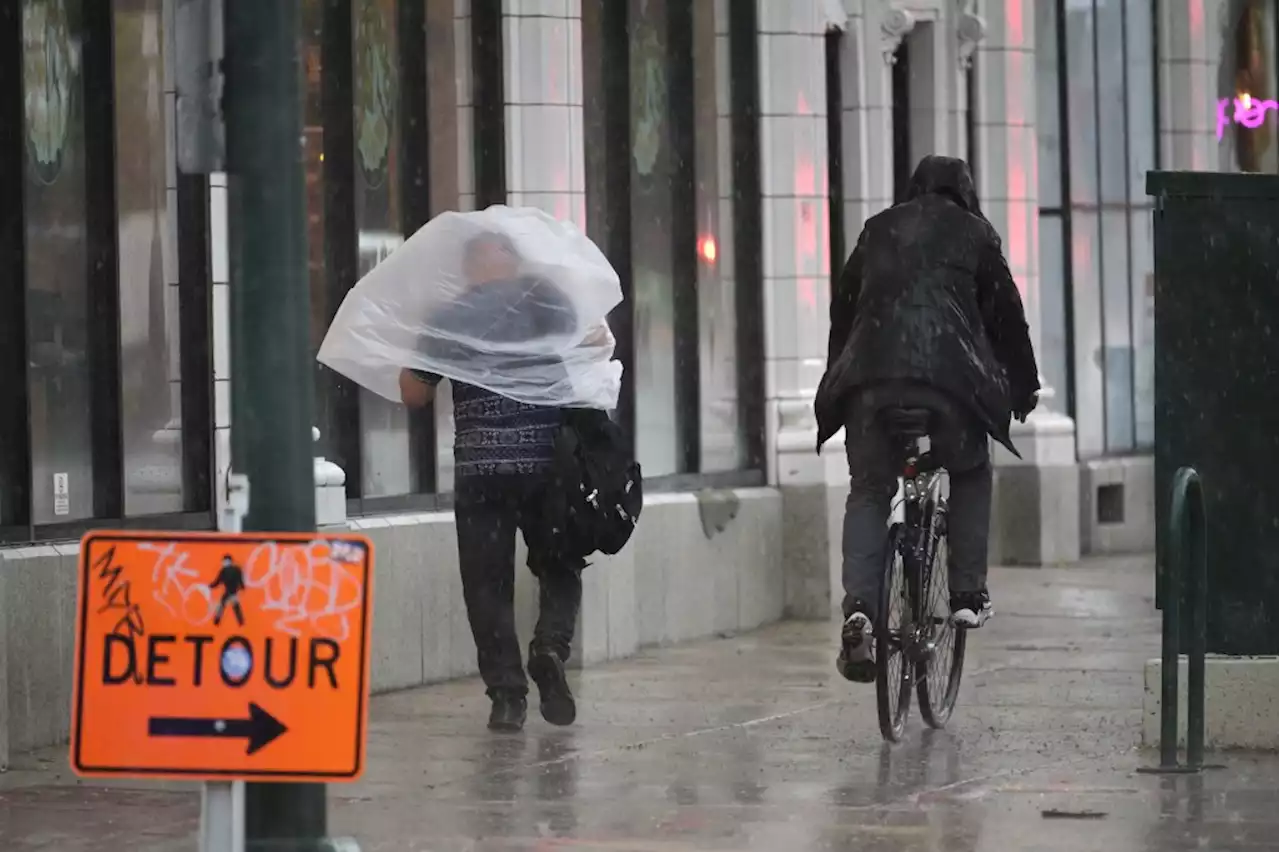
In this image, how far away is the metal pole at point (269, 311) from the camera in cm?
625

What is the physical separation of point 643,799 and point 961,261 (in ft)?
8.48

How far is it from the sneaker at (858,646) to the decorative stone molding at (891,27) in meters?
9.72

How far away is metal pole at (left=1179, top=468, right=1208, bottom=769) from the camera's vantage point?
31.5ft

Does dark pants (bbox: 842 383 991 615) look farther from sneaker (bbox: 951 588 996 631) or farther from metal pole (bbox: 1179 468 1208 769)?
metal pole (bbox: 1179 468 1208 769)

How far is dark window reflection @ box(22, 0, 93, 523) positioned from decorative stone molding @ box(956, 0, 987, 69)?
10103mm

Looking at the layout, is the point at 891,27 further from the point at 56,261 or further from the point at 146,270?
the point at 56,261

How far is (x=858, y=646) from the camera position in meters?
10.3

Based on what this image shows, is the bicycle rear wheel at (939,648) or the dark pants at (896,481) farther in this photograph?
the bicycle rear wheel at (939,648)

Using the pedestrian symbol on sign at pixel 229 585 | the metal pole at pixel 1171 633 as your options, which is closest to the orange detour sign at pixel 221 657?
the pedestrian symbol on sign at pixel 229 585

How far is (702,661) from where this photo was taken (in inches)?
557

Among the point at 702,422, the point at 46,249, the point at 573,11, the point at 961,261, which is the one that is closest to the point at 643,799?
the point at 961,261

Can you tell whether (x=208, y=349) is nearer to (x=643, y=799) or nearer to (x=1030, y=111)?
(x=643, y=799)

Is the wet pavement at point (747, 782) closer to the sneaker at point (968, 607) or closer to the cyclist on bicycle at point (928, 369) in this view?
Answer: the sneaker at point (968, 607)

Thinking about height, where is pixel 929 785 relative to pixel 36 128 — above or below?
below
